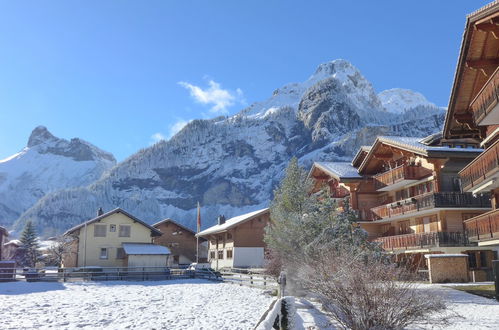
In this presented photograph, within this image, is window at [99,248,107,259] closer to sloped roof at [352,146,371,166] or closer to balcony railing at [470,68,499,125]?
sloped roof at [352,146,371,166]

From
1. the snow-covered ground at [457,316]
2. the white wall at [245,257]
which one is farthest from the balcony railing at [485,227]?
the white wall at [245,257]

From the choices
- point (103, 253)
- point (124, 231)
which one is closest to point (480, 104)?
point (124, 231)

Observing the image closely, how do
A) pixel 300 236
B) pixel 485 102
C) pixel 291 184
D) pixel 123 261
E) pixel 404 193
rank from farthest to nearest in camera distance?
pixel 123 261, pixel 404 193, pixel 291 184, pixel 300 236, pixel 485 102

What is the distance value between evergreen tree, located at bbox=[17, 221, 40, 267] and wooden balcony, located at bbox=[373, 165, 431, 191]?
56843mm

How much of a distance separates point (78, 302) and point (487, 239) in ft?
61.6

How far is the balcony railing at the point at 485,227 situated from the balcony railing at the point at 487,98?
173 inches

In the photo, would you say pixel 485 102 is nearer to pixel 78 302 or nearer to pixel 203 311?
pixel 203 311

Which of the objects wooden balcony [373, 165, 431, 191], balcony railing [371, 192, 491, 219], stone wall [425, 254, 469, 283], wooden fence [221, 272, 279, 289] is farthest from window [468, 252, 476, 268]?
wooden fence [221, 272, 279, 289]

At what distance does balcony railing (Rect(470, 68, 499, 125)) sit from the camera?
15.1 meters

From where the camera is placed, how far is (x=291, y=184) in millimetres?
27875

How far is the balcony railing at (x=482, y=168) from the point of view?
17.2 meters

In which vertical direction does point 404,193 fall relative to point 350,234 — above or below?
above

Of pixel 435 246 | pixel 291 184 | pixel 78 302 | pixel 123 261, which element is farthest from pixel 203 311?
pixel 123 261

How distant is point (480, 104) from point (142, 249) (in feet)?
120
